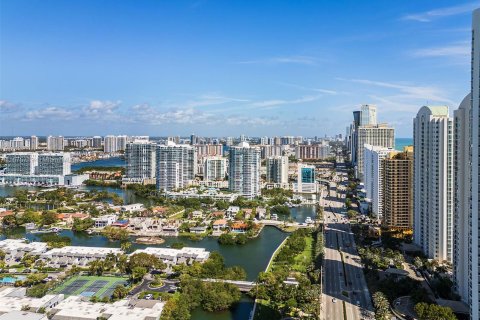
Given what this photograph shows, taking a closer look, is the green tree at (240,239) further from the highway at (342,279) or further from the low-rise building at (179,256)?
the highway at (342,279)

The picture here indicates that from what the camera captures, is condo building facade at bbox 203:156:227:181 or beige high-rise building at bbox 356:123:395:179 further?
condo building facade at bbox 203:156:227:181

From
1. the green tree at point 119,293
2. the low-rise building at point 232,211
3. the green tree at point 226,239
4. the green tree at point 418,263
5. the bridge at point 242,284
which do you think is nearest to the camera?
the green tree at point 119,293

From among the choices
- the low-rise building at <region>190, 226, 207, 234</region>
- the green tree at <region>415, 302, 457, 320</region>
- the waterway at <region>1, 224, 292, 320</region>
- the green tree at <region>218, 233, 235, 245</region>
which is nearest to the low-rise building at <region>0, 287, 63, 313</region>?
the waterway at <region>1, 224, 292, 320</region>

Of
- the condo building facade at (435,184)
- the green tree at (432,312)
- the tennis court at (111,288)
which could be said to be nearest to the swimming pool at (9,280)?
the tennis court at (111,288)

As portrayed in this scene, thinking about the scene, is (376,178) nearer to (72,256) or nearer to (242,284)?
(242,284)

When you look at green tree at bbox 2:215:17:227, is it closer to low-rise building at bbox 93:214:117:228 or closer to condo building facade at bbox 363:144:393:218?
low-rise building at bbox 93:214:117:228

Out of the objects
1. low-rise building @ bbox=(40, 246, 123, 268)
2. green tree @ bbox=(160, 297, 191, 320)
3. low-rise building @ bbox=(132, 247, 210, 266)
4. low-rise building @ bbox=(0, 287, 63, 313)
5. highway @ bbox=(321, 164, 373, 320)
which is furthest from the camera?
A: low-rise building @ bbox=(40, 246, 123, 268)

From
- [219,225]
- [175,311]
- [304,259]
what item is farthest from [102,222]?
[175,311]
